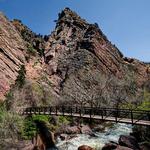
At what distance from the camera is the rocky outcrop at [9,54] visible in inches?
2325

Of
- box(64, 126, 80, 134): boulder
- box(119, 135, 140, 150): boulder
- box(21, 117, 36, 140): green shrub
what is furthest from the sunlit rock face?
box(119, 135, 140, 150): boulder

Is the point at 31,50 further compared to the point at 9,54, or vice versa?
the point at 31,50

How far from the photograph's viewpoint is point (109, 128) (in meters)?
44.9

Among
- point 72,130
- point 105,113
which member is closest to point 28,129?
point 72,130

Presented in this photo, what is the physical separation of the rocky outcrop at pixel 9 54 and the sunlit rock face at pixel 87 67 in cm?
966

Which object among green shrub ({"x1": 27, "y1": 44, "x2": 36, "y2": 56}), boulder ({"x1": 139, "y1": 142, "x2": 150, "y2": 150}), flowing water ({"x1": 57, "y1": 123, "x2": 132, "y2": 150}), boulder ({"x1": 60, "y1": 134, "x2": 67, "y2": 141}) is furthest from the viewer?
green shrub ({"x1": 27, "y1": 44, "x2": 36, "y2": 56})

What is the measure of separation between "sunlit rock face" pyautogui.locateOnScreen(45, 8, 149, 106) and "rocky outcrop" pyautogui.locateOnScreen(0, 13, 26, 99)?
9661 mm

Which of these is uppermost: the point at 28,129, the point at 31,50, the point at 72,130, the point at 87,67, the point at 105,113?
the point at 31,50

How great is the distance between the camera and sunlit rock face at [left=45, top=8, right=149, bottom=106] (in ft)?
226

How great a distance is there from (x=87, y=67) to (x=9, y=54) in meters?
22.4

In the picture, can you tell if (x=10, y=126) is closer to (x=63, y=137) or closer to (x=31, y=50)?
(x=63, y=137)

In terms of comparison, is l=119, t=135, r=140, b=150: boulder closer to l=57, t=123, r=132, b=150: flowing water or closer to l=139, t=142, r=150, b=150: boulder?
l=139, t=142, r=150, b=150: boulder

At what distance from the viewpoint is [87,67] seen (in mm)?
80438

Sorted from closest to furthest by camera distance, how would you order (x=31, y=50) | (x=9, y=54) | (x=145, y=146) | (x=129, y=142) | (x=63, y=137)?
(x=145, y=146) < (x=129, y=142) < (x=63, y=137) < (x=9, y=54) < (x=31, y=50)
